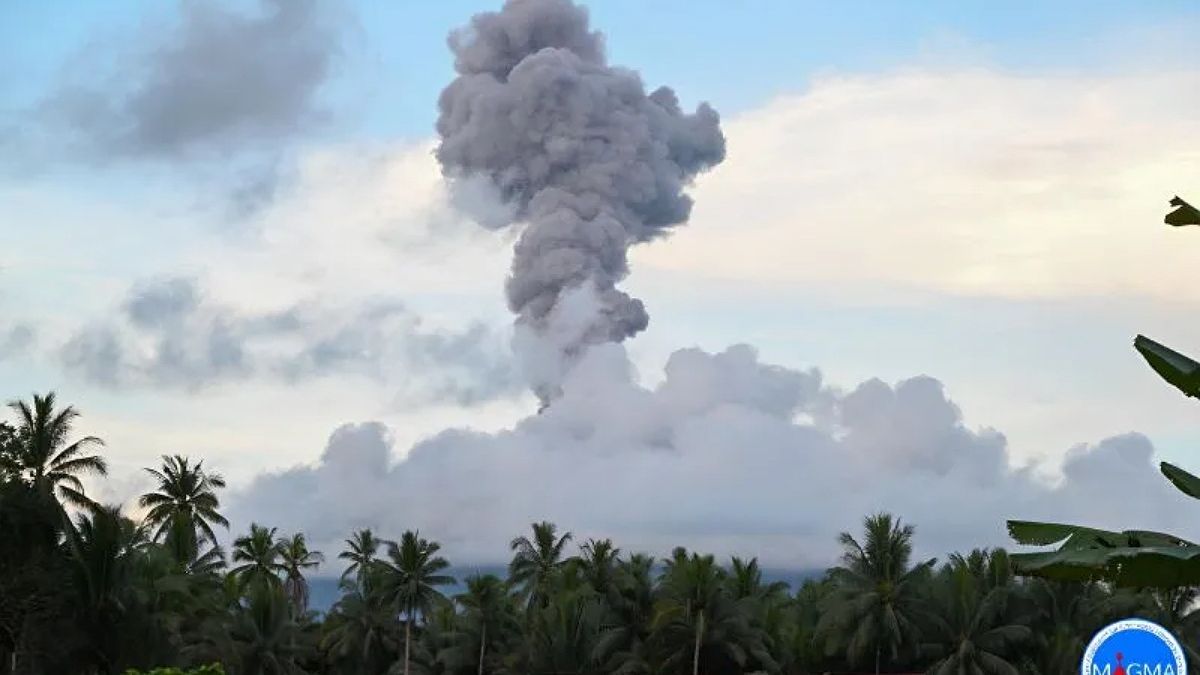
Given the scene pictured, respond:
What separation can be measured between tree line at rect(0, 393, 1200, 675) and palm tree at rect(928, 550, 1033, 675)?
113 millimetres

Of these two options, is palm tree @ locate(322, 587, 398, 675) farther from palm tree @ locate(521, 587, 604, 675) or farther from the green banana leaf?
the green banana leaf

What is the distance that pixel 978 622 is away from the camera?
8075 cm

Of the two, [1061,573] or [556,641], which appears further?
[556,641]

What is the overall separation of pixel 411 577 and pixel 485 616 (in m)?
7.02

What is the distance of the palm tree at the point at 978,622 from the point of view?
7975 cm

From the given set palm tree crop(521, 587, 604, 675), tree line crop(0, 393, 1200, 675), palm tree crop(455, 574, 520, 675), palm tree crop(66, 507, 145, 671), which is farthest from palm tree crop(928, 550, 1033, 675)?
palm tree crop(66, 507, 145, 671)

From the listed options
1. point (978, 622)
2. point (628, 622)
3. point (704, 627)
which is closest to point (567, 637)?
point (628, 622)

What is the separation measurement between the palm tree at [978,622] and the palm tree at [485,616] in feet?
80.0

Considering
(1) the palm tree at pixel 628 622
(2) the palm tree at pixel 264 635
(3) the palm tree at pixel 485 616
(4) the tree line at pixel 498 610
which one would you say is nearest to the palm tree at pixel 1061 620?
(4) the tree line at pixel 498 610

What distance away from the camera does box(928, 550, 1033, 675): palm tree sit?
3140 inches

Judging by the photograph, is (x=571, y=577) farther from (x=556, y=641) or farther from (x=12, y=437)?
(x=12, y=437)

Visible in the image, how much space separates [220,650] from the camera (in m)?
81.9

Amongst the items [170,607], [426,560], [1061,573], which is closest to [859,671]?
[426,560]

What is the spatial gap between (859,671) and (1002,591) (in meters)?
8.86
